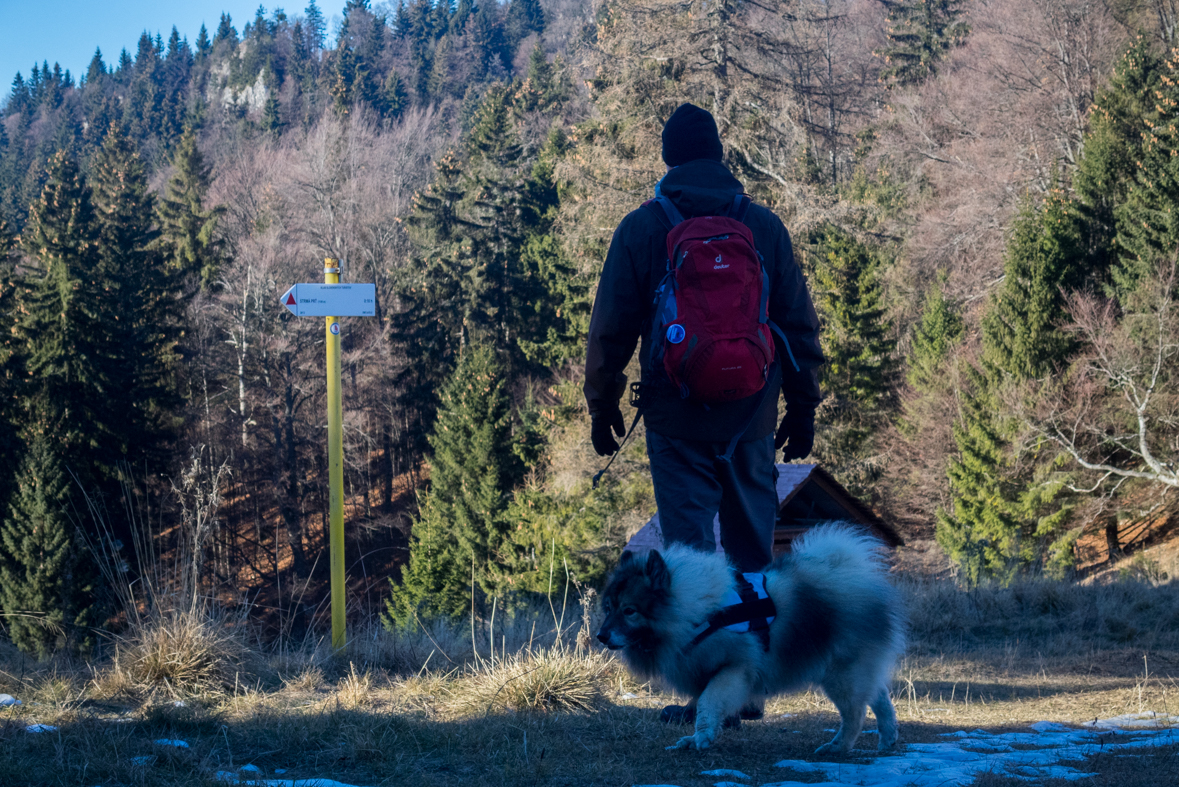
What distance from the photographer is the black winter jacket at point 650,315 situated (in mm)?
3229

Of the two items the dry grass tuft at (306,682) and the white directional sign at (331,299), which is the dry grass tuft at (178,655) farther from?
the white directional sign at (331,299)

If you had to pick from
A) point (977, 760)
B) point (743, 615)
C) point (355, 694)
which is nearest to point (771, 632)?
point (743, 615)

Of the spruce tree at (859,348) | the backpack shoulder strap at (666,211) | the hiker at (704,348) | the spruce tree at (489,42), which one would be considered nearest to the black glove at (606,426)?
the hiker at (704,348)

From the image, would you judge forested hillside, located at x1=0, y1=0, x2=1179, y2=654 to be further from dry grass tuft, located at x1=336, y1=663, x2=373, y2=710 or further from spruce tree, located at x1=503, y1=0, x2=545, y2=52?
spruce tree, located at x1=503, y1=0, x2=545, y2=52

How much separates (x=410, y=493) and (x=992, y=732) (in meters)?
33.2

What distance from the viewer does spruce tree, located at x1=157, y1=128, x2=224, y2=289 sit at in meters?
35.3

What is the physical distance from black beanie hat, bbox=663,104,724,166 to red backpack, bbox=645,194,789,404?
51cm

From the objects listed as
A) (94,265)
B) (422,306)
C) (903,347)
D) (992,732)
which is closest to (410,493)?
(422,306)

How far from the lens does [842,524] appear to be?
11.1ft

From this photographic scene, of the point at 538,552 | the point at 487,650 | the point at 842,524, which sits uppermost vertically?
the point at 842,524

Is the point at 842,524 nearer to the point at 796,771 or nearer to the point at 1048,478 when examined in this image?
the point at 796,771

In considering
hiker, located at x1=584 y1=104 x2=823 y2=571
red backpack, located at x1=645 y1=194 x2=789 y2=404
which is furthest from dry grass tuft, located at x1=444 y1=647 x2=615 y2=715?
red backpack, located at x1=645 y1=194 x2=789 y2=404

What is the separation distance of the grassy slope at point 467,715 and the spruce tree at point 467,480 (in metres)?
16.7

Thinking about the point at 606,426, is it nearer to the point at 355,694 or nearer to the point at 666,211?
the point at 666,211
